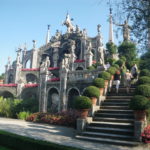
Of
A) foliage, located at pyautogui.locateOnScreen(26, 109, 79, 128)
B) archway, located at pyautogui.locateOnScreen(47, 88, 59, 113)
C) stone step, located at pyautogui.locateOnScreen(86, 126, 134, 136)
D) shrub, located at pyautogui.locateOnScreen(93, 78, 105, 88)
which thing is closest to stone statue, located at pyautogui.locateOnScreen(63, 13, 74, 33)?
archway, located at pyautogui.locateOnScreen(47, 88, 59, 113)

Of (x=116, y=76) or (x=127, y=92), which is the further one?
(x=116, y=76)

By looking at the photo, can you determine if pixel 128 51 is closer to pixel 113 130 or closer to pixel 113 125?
pixel 113 125

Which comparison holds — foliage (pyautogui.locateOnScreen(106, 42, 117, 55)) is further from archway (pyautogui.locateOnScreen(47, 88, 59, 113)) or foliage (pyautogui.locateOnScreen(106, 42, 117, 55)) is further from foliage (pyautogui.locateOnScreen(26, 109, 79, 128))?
foliage (pyautogui.locateOnScreen(26, 109, 79, 128))

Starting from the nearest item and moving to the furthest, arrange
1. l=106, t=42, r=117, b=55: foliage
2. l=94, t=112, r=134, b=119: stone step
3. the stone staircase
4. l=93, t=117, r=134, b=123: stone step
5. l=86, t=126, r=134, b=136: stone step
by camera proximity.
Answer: the stone staircase < l=86, t=126, r=134, b=136: stone step < l=93, t=117, r=134, b=123: stone step < l=94, t=112, r=134, b=119: stone step < l=106, t=42, r=117, b=55: foliage

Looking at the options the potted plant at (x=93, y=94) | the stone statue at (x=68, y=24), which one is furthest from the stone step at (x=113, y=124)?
the stone statue at (x=68, y=24)

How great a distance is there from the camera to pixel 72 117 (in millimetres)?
18234

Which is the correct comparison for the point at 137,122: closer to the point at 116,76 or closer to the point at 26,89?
the point at 116,76

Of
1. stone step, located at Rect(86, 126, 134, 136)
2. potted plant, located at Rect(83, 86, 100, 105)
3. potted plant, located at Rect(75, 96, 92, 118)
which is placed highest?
potted plant, located at Rect(83, 86, 100, 105)

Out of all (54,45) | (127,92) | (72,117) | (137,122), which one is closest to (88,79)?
(72,117)

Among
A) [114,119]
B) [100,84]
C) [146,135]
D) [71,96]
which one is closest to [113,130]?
[114,119]

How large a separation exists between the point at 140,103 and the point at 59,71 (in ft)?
80.4

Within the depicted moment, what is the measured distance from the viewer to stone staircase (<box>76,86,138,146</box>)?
36.3 feet

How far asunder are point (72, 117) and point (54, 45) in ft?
95.7

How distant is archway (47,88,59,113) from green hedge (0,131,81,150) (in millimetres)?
15386
